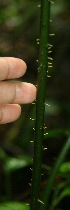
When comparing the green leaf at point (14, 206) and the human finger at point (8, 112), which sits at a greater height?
the human finger at point (8, 112)

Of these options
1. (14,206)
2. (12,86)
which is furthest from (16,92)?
(14,206)

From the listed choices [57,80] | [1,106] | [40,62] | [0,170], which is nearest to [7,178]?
[0,170]

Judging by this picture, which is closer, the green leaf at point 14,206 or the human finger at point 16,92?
the human finger at point 16,92

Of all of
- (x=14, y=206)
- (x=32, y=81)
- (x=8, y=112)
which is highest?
(x=8, y=112)

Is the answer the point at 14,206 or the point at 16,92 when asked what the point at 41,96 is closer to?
the point at 16,92

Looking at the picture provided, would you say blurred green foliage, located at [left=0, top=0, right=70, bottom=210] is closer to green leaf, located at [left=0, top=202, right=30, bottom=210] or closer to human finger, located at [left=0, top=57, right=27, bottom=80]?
green leaf, located at [left=0, top=202, right=30, bottom=210]

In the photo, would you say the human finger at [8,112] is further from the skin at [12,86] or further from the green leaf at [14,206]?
the green leaf at [14,206]

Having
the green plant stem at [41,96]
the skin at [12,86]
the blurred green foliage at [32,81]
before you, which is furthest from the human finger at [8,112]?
the blurred green foliage at [32,81]
